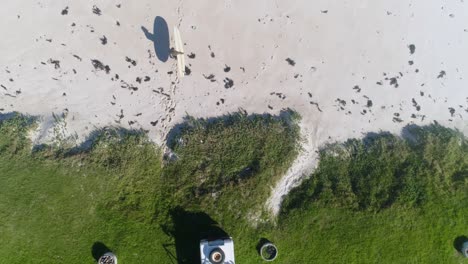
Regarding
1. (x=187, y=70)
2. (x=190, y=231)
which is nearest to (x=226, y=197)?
(x=190, y=231)

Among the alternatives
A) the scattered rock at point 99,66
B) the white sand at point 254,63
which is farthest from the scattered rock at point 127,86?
the scattered rock at point 99,66

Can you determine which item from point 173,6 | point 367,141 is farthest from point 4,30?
point 367,141

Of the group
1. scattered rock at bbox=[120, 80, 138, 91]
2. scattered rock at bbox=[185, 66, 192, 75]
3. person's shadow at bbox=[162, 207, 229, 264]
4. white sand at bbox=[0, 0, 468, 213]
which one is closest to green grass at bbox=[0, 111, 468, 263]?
person's shadow at bbox=[162, 207, 229, 264]

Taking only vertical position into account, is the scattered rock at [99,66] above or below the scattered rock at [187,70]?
above

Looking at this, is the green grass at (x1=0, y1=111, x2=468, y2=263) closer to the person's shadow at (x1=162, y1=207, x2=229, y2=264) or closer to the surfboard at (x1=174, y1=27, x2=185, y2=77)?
the person's shadow at (x1=162, y1=207, x2=229, y2=264)

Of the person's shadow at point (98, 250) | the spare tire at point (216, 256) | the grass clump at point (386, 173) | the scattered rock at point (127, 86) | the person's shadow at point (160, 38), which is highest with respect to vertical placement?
the person's shadow at point (160, 38)

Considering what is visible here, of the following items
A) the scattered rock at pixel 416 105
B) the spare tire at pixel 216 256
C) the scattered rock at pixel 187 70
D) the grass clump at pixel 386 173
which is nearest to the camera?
the spare tire at pixel 216 256

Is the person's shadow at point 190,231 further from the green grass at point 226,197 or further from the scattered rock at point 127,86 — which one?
the scattered rock at point 127,86
